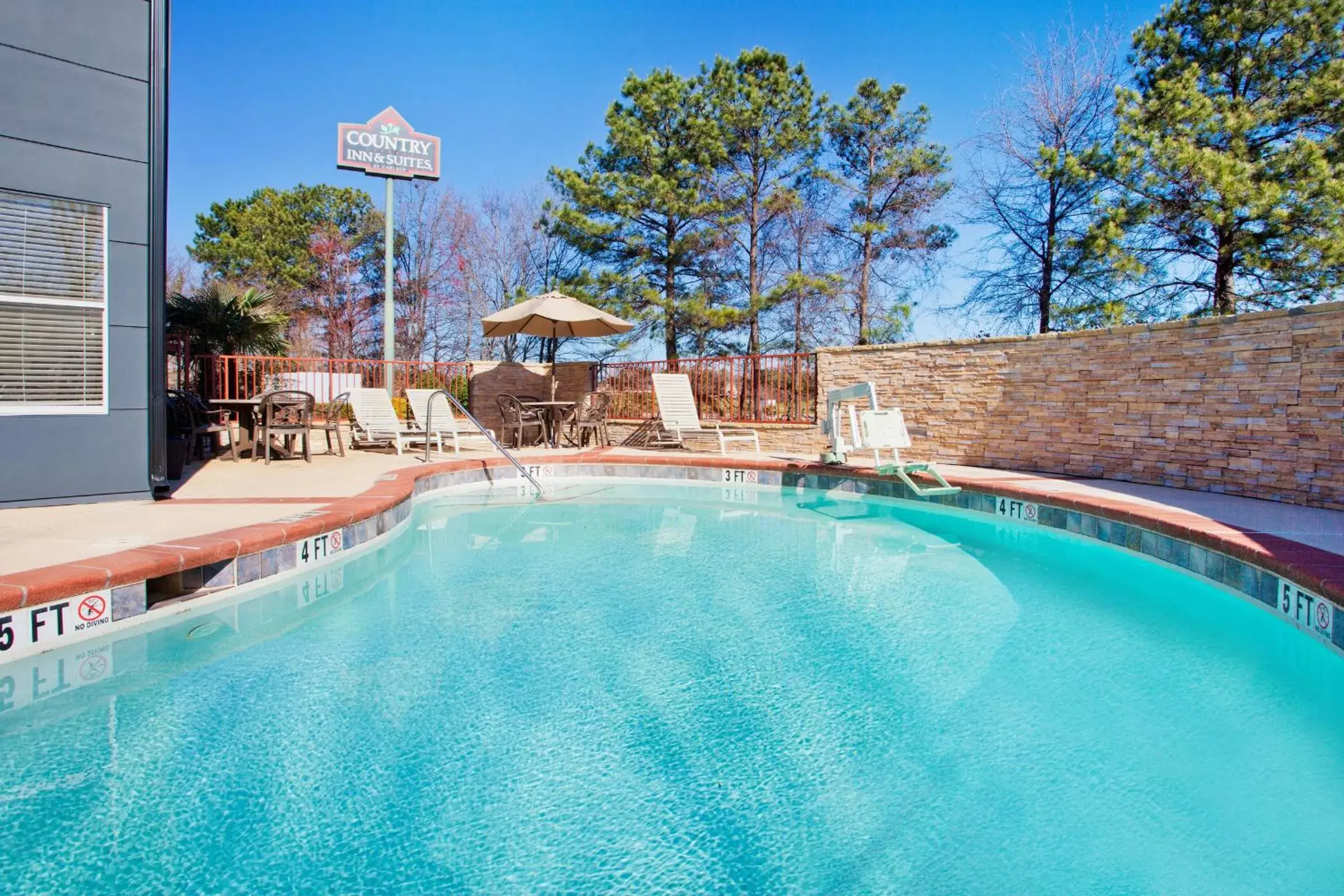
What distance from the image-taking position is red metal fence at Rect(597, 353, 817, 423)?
10492 millimetres

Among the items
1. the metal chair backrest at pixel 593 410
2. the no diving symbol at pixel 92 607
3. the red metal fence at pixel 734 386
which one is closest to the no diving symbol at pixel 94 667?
the no diving symbol at pixel 92 607

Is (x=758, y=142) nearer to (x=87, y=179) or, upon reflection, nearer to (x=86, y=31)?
(x=86, y=31)

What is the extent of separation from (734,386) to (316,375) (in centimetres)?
686

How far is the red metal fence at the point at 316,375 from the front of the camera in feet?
33.0

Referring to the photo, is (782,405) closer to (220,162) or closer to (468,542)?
(468,542)

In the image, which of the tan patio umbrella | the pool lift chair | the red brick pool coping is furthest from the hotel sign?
the pool lift chair

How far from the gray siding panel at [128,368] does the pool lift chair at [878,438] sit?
555cm

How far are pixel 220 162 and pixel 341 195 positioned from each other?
171 inches

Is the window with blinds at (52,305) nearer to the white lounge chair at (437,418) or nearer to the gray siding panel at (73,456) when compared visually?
the gray siding panel at (73,456)

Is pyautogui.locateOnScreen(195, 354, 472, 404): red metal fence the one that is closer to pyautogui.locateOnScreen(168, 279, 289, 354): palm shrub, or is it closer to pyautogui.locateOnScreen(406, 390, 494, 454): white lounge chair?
pyautogui.locateOnScreen(168, 279, 289, 354): palm shrub

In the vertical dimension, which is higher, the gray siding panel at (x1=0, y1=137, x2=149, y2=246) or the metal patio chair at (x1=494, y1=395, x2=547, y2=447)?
the gray siding panel at (x1=0, y1=137, x2=149, y2=246)

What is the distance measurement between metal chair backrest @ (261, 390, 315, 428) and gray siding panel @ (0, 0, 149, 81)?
11.2 ft

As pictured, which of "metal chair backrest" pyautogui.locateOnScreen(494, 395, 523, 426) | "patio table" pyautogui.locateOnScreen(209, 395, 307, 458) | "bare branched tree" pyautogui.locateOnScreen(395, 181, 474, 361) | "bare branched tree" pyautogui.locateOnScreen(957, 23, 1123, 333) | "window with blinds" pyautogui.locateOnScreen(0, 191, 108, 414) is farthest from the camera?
"bare branched tree" pyautogui.locateOnScreen(395, 181, 474, 361)

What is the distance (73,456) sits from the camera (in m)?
4.64
